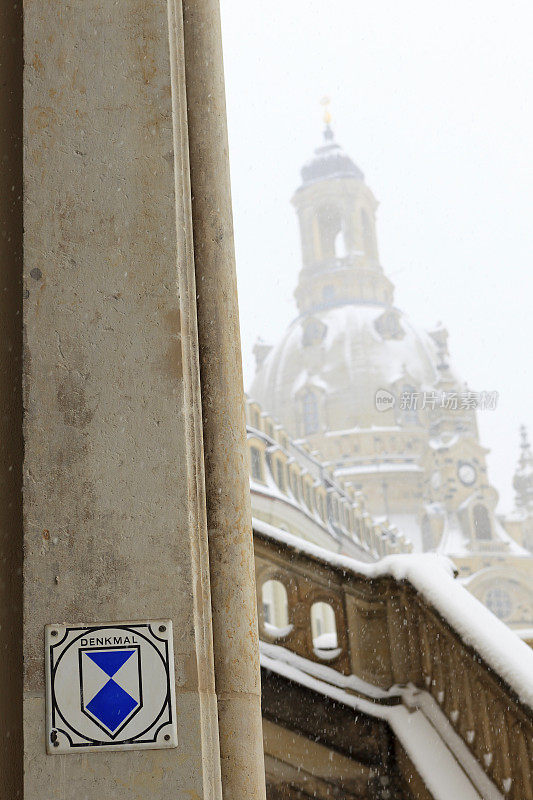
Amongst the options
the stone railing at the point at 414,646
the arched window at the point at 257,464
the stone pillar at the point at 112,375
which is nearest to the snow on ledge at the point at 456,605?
the stone railing at the point at 414,646

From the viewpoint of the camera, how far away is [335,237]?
68.2 meters

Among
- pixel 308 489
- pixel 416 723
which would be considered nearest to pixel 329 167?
pixel 308 489

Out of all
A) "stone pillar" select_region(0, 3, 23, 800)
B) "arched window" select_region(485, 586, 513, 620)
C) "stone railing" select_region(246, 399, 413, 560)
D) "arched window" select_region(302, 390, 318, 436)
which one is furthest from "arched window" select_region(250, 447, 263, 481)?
"arched window" select_region(302, 390, 318, 436)

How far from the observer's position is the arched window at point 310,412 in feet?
196

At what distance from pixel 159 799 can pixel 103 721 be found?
0.43 ft

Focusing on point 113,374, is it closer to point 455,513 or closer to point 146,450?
point 146,450

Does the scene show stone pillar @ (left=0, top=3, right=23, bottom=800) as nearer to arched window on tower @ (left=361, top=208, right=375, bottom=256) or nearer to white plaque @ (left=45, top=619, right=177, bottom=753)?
white plaque @ (left=45, top=619, right=177, bottom=753)

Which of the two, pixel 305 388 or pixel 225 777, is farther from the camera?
pixel 305 388

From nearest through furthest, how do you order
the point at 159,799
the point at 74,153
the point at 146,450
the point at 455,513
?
1. the point at 159,799
2. the point at 146,450
3. the point at 74,153
4. the point at 455,513

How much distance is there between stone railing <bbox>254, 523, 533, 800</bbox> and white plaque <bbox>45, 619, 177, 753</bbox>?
1701mm

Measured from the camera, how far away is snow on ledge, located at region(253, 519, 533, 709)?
9.31 feet

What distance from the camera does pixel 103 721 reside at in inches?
52.3

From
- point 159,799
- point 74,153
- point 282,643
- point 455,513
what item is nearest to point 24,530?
point 159,799

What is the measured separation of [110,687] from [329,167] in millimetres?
69603
